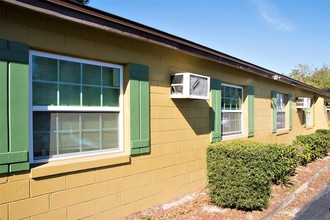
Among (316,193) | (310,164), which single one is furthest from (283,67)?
(316,193)

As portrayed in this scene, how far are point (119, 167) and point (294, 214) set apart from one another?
10.5ft

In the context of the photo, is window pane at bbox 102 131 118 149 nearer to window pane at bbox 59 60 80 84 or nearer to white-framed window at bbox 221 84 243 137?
window pane at bbox 59 60 80 84

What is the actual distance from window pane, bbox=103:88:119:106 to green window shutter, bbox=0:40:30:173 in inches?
46.2

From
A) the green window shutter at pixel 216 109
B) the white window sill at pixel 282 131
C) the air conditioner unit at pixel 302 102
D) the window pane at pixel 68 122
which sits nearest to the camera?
the window pane at pixel 68 122

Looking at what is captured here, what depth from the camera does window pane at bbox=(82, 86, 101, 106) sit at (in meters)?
3.68

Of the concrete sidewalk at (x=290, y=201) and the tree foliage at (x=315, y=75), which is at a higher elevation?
the tree foliage at (x=315, y=75)

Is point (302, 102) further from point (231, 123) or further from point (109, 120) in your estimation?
point (109, 120)

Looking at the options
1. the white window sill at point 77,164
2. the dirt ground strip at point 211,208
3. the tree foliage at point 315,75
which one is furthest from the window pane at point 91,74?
the tree foliage at point 315,75

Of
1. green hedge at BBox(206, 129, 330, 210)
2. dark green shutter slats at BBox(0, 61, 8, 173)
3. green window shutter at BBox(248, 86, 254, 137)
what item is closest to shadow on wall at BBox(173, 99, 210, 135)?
green hedge at BBox(206, 129, 330, 210)

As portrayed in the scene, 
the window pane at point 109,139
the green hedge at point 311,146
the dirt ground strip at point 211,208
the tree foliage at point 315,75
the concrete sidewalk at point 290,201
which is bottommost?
the concrete sidewalk at point 290,201

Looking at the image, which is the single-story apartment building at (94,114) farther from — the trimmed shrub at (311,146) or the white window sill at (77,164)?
the trimmed shrub at (311,146)

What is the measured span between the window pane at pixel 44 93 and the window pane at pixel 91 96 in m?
0.43

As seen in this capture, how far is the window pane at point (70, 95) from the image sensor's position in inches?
135

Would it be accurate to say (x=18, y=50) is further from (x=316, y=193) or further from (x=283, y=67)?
(x=283, y=67)
